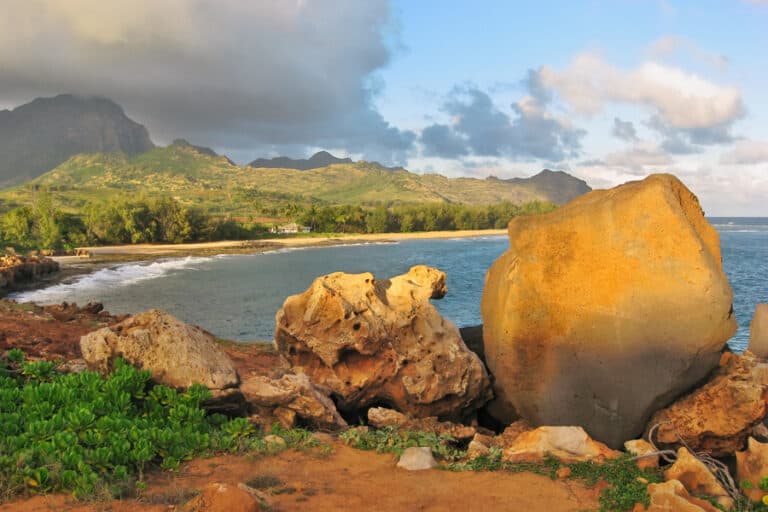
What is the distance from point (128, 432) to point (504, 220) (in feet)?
573

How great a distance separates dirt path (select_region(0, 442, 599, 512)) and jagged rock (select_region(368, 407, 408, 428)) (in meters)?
2.61

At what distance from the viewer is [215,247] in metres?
96.0

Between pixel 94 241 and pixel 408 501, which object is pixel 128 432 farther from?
pixel 94 241

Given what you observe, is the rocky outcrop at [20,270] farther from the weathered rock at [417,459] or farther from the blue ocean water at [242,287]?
the weathered rock at [417,459]

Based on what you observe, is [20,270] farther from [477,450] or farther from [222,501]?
[222,501]

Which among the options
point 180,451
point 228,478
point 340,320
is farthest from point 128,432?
point 340,320

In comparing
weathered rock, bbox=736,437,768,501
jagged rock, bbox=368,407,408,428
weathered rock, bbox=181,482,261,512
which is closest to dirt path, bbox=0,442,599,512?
weathered rock, bbox=181,482,261,512

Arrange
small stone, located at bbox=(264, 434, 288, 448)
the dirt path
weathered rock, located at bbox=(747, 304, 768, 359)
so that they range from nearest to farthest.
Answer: the dirt path, small stone, located at bbox=(264, 434, 288, 448), weathered rock, located at bbox=(747, 304, 768, 359)

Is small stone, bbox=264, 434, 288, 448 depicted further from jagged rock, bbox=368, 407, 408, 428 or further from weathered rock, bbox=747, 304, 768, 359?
weathered rock, bbox=747, 304, 768, 359

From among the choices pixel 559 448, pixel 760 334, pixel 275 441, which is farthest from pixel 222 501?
pixel 760 334

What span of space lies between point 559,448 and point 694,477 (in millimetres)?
1696

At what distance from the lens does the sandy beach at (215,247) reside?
7376cm

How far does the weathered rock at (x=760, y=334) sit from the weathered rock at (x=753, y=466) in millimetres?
9669

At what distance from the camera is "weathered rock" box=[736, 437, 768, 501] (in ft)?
22.6
